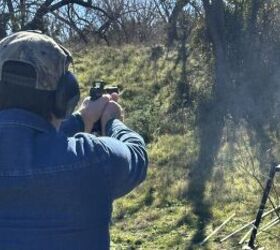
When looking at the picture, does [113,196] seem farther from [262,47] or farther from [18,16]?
[18,16]

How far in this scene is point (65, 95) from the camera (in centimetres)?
176

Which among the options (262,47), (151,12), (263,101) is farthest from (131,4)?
(263,101)

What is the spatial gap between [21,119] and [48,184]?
0.18 meters

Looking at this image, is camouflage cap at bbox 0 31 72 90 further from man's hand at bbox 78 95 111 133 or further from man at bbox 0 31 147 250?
man's hand at bbox 78 95 111 133

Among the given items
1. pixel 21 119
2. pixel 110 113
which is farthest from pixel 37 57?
pixel 110 113

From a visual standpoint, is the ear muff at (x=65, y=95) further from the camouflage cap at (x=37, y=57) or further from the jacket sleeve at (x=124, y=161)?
the jacket sleeve at (x=124, y=161)

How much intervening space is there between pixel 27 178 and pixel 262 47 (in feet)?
29.0

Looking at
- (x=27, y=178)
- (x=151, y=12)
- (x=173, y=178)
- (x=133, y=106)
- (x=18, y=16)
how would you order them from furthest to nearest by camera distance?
(x=151, y=12)
(x=18, y=16)
(x=133, y=106)
(x=173, y=178)
(x=27, y=178)

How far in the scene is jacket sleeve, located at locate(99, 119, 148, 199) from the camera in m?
1.76

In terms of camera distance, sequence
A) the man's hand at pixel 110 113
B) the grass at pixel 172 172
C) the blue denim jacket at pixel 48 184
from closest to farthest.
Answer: the blue denim jacket at pixel 48 184, the man's hand at pixel 110 113, the grass at pixel 172 172

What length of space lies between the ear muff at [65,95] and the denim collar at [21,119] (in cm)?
6

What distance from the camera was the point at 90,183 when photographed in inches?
67.6

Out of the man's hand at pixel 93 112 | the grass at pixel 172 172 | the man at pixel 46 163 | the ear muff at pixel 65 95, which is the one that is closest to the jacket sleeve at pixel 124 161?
the man at pixel 46 163

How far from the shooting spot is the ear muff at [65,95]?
5.71ft
